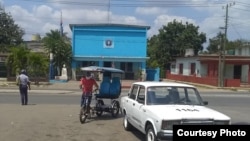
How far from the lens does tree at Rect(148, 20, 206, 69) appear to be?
267 feet

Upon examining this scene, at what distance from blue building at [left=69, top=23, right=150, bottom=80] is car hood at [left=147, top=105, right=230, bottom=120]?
44622 mm

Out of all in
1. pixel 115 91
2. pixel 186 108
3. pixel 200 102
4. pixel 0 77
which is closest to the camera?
pixel 186 108

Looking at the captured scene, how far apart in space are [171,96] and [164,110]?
46.5 inches

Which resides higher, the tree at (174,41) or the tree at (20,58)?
the tree at (174,41)

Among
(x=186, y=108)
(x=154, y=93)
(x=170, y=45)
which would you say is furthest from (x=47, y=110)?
(x=170, y=45)

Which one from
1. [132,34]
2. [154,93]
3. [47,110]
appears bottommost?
[47,110]

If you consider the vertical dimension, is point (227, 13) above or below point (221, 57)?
above

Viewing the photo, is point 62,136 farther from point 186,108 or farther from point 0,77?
point 0,77

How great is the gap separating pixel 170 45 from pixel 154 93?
7297cm

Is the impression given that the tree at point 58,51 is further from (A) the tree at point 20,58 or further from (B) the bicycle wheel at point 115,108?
(B) the bicycle wheel at point 115,108

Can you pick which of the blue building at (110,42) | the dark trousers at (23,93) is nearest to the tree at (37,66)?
the blue building at (110,42)

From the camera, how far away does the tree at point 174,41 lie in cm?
8138

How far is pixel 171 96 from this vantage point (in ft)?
36.1

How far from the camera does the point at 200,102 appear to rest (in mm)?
11102
